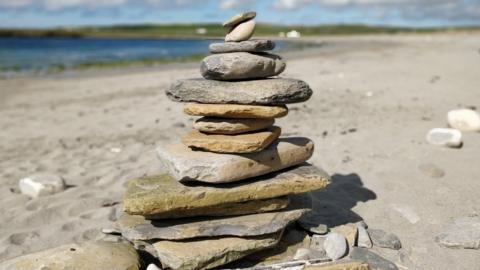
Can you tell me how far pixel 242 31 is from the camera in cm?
425

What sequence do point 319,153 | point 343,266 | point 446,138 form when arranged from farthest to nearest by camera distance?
point 319,153
point 446,138
point 343,266

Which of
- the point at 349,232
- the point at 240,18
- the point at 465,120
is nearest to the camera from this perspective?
the point at 240,18

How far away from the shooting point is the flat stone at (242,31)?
4.25m

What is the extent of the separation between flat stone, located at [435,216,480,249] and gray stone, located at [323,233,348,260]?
1.11 m

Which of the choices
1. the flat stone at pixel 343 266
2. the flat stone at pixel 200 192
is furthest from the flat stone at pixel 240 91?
the flat stone at pixel 343 266

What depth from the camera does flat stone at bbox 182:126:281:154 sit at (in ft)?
13.5

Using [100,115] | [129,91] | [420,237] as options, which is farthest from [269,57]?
[129,91]

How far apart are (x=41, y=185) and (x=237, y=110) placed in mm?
3540

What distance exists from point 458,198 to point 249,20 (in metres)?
3.55

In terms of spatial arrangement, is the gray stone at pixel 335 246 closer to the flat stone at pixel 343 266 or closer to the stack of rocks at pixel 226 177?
the flat stone at pixel 343 266

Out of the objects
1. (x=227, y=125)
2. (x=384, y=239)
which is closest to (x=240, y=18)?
(x=227, y=125)

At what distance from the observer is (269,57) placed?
4383 mm

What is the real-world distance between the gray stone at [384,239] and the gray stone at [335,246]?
48 cm

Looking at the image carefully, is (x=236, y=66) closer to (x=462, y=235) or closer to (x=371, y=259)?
(x=371, y=259)
